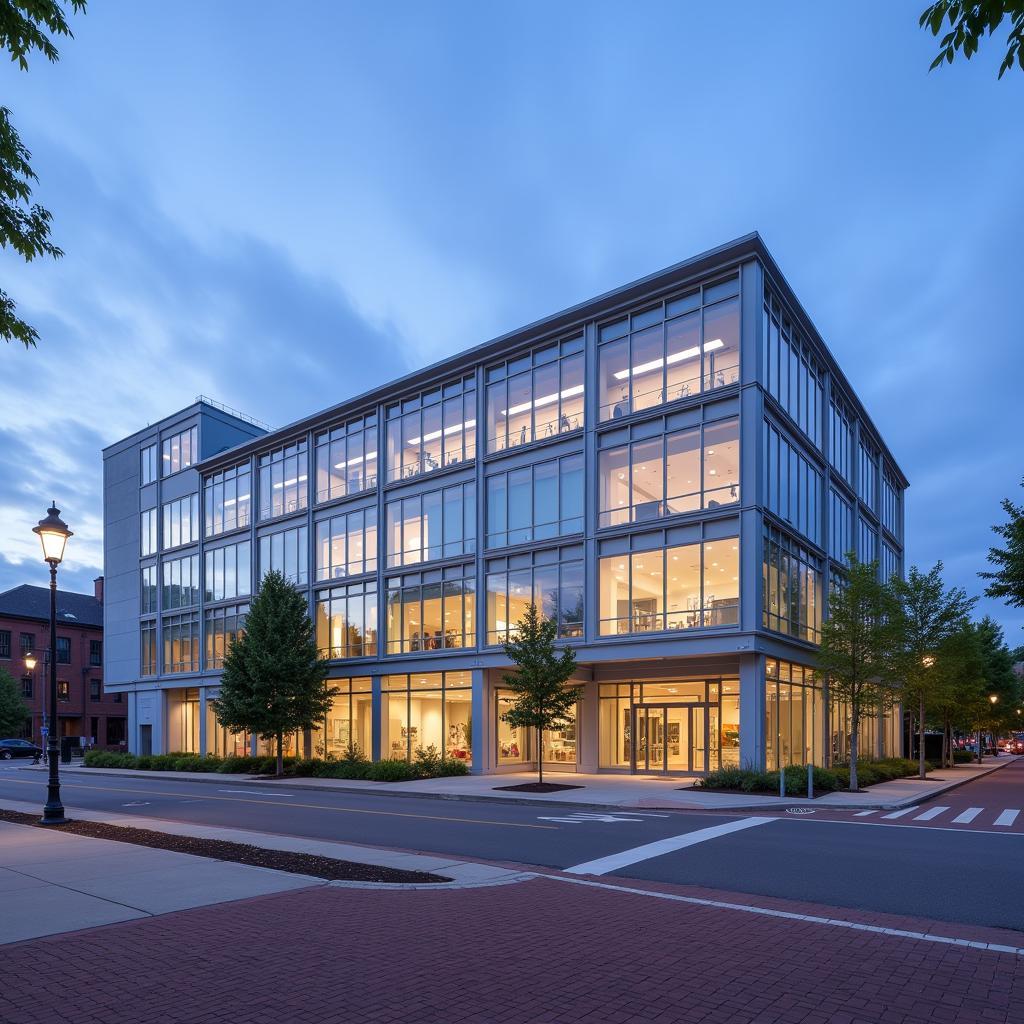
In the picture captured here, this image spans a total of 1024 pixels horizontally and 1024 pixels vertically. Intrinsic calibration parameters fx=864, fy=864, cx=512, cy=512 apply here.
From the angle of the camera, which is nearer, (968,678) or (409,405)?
(409,405)

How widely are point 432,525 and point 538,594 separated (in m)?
6.26

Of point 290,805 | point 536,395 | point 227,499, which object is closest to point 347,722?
point 227,499

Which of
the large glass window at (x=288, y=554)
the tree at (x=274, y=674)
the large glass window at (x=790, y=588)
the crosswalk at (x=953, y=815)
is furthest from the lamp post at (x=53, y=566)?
the large glass window at (x=288, y=554)

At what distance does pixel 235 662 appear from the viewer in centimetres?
3422

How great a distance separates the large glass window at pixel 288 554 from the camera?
40094 mm

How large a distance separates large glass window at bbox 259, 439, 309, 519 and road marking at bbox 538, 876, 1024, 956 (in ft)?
106

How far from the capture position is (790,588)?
29.1 metres

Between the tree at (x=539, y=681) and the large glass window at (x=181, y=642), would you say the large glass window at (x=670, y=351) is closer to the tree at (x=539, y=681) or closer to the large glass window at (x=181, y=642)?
the tree at (x=539, y=681)

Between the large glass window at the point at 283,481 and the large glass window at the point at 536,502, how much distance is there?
11934 millimetres

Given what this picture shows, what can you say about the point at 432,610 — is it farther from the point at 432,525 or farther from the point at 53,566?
the point at 53,566

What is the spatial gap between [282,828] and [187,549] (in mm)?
33487

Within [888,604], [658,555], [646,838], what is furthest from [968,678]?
[646,838]

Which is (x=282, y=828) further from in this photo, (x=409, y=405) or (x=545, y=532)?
(x=409, y=405)

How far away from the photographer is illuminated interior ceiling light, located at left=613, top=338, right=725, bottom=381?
27328mm
